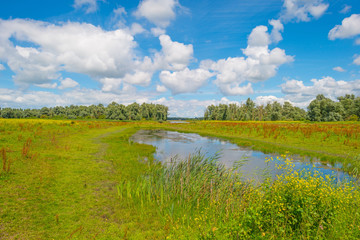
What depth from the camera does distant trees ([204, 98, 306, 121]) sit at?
127m

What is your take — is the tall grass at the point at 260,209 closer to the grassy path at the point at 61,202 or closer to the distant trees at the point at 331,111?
the grassy path at the point at 61,202

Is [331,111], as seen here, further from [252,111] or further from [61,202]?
[61,202]

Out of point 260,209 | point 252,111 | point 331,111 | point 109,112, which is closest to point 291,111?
point 252,111

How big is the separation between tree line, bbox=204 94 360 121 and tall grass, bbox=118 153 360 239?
93366 millimetres

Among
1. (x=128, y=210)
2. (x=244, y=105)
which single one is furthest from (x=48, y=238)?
(x=244, y=105)

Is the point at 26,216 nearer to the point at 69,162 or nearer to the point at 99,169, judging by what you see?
the point at 99,169

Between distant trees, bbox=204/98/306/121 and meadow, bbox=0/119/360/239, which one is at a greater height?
distant trees, bbox=204/98/306/121

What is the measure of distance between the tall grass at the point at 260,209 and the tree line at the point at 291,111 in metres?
93.4

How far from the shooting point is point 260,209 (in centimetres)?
615

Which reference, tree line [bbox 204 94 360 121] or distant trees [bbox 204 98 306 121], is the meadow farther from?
distant trees [bbox 204 98 306 121]

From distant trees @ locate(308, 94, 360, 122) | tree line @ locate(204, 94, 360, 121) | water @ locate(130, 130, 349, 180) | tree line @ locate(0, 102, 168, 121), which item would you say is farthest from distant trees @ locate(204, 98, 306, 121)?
water @ locate(130, 130, 349, 180)

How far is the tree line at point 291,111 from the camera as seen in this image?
8281cm

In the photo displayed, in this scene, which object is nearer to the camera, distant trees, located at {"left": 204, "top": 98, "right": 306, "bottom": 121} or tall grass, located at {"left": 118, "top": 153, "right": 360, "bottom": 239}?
tall grass, located at {"left": 118, "top": 153, "right": 360, "bottom": 239}

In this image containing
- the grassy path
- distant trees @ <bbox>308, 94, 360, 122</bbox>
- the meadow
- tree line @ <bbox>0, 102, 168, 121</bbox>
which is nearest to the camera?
the meadow
